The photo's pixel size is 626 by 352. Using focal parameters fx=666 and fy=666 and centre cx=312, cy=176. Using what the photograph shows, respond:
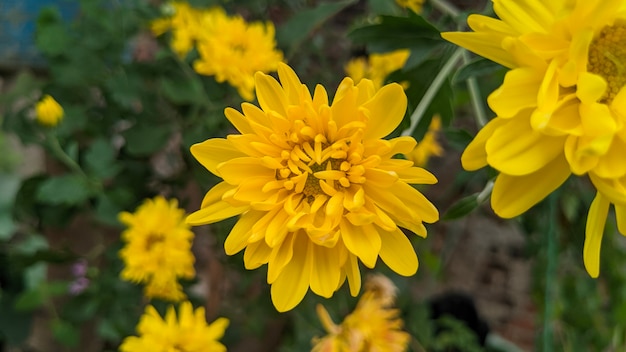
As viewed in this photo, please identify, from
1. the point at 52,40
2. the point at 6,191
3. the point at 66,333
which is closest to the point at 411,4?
the point at 52,40

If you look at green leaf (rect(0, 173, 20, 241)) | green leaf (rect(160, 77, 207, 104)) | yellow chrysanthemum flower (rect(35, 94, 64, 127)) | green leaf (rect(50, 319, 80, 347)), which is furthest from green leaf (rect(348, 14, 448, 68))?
green leaf (rect(0, 173, 20, 241))

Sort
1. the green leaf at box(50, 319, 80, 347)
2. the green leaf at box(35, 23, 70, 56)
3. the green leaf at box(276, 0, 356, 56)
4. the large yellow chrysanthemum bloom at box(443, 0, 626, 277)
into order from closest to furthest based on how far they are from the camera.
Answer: the large yellow chrysanthemum bloom at box(443, 0, 626, 277) → the green leaf at box(276, 0, 356, 56) → the green leaf at box(35, 23, 70, 56) → the green leaf at box(50, 319, 80, 347)

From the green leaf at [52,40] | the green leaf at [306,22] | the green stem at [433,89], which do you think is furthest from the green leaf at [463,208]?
the green leaf at [52,40]

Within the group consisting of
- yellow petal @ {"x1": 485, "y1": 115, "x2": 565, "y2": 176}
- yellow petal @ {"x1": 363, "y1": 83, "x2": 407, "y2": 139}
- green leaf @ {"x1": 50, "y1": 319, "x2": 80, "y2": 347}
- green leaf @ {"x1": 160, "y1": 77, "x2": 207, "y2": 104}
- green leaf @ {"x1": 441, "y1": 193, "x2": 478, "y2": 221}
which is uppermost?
yellow petal @ {"x1": 485, "y1": 115, "x2": 565, "y2": 176}

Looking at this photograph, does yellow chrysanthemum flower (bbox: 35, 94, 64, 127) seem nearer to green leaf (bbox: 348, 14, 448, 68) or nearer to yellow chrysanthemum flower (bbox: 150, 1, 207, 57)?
yellow chrysanthemum flower (bbox: 150, 1, 207, 57)

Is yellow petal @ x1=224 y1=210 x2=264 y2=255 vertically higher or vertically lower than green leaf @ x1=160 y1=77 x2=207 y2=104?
higher
